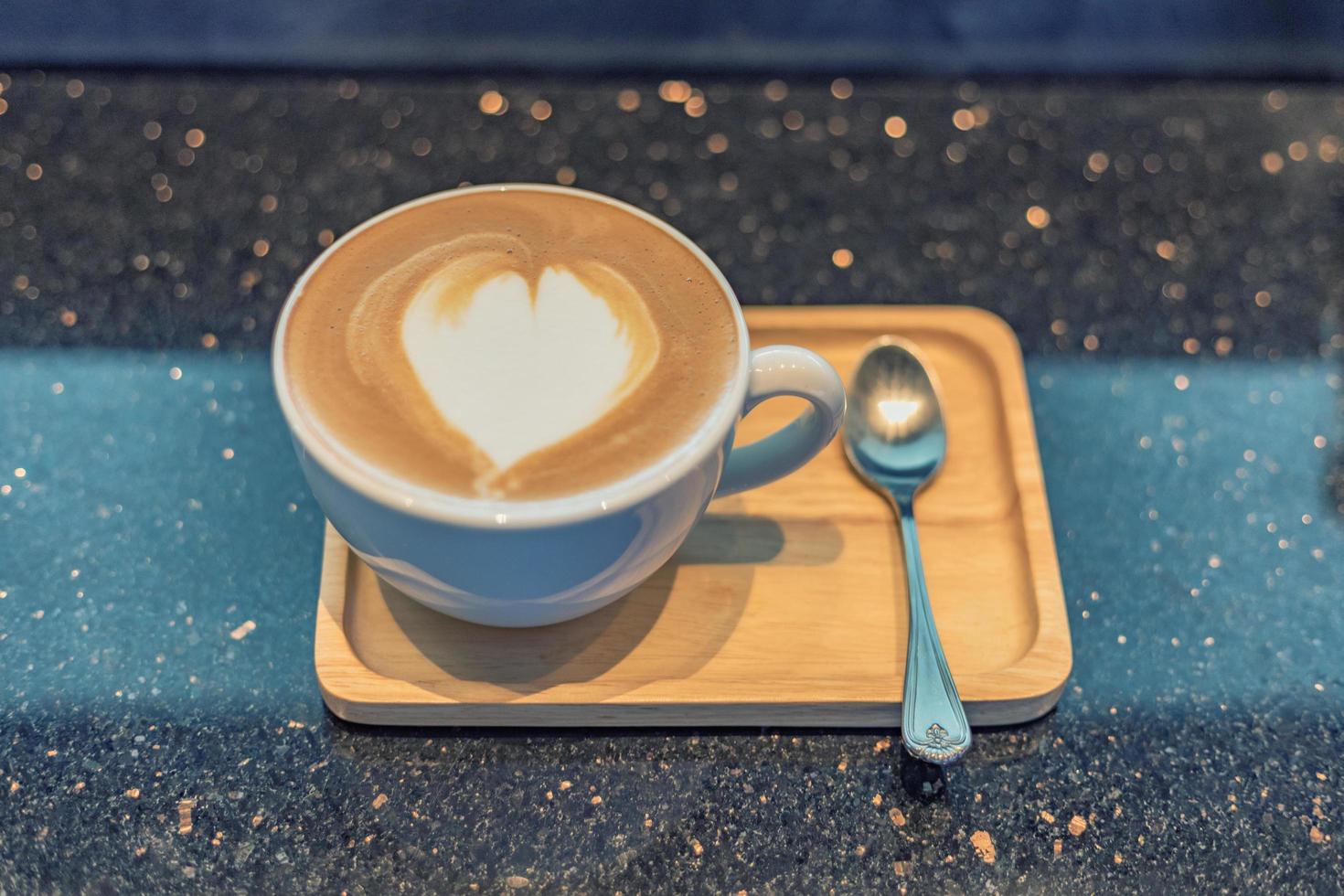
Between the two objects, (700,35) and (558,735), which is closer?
(558,735)

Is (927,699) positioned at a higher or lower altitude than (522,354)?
lower

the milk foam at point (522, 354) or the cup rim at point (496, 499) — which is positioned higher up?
the milk foam at point (522, 354)

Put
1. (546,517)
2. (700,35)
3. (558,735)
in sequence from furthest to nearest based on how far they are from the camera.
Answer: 1. (700,35)
2. (558,735)
3. (546,517)

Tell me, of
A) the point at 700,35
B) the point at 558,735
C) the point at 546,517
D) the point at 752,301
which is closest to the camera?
the point at 546,517

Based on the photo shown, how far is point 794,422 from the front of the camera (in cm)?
56

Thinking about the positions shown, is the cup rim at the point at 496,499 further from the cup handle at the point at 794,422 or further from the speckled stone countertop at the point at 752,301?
the speckled stone countertop at the point at 752,301

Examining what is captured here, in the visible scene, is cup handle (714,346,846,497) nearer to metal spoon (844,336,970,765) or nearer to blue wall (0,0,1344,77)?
metal spoon (844,336,970,765)

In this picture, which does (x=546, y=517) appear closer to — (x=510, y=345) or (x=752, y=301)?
(x=510, y=345)

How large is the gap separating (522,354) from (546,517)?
0.30 ft

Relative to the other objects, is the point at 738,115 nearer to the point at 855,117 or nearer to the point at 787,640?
the point at 855,117

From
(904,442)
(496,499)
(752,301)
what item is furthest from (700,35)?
(496,499)

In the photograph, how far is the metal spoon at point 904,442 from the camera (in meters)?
0.56

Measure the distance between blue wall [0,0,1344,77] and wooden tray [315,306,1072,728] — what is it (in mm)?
380

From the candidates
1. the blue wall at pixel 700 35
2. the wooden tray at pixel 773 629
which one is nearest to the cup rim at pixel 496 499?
the wooden tray at pixel 773 629
